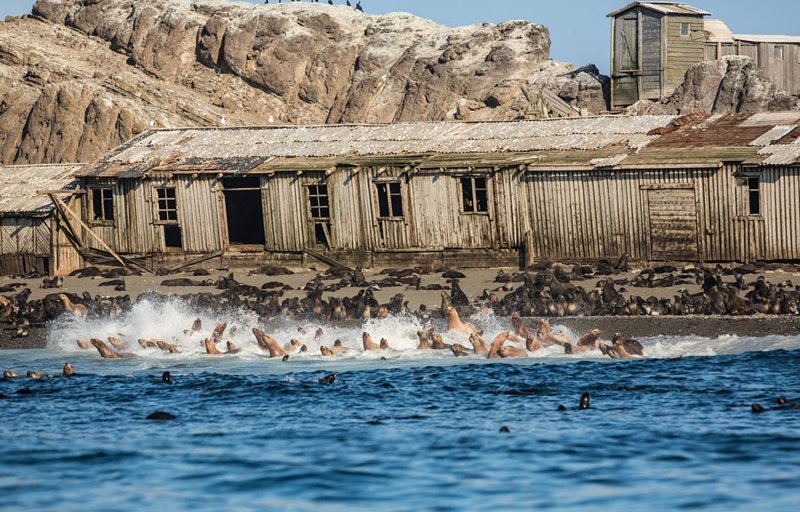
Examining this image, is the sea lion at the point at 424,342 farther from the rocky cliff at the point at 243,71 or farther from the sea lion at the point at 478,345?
the rocky cliff at the point at 243,71

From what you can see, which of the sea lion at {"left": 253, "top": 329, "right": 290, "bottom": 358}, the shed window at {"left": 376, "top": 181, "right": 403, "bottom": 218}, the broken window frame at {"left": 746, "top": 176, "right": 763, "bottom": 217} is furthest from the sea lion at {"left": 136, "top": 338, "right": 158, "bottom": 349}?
the broken window frame at {"left": 746, "top": 176, "right": 763, "bottom": 217}

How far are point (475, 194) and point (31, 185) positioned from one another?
15355 mm

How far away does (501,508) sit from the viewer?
1520 cm

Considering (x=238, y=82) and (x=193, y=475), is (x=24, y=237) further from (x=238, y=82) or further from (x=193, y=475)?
(x=238, y=82)

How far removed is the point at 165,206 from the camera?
39.9m

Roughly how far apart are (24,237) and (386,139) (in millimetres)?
11312

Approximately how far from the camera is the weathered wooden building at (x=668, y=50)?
2103 inches

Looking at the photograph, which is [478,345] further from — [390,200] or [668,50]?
[668,50]

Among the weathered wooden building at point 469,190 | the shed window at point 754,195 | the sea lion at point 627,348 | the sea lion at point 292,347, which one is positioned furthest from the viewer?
the weathered wooden building at point 469,190

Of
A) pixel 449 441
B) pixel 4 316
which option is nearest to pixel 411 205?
pixel 4 316

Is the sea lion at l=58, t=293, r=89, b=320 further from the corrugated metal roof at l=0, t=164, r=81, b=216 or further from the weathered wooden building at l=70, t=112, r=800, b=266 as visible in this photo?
the corrugated metal roof at l=0, t=164, r=81, b=216

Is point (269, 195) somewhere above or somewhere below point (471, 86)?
below

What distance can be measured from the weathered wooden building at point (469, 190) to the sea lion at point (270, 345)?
9.79 metres

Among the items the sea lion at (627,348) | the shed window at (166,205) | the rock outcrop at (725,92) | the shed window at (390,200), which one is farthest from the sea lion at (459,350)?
the rock outcrop at (725,92)
